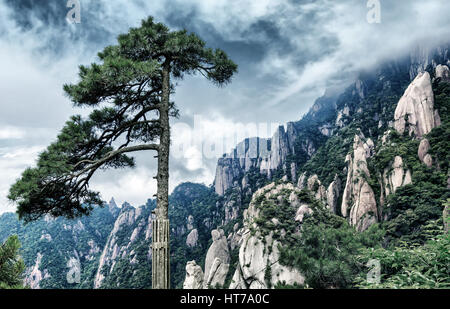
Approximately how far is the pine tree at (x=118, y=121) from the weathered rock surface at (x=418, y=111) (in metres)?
36.6

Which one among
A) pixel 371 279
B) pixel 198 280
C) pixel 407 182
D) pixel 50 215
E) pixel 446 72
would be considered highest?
pixel 446 72

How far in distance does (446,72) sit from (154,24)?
46763mm

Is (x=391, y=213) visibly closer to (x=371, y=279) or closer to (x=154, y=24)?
(x=371, y=279)

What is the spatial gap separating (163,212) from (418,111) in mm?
39111

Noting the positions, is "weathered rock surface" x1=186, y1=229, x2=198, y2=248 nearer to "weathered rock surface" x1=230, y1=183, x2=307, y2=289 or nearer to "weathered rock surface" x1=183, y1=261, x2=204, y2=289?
"weathered rock surface" x1=183, y1=261, x2=204, y2=289

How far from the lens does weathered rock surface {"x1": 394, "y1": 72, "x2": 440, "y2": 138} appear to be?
30000 millimetres

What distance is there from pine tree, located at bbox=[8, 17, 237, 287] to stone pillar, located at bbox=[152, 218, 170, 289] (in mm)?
12

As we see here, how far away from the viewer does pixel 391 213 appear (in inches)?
1007

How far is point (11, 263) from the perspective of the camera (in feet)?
6.87

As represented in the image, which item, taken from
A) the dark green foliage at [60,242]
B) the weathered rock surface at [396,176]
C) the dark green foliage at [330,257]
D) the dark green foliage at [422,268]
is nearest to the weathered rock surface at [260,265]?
the dark green foliage at [330,257]

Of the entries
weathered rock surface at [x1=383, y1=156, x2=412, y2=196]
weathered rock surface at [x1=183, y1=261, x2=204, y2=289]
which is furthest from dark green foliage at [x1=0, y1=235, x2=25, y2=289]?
weathered rock surface at [x1=383, y1=156, x2=412, y2=196]

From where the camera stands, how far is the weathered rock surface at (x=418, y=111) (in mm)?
30000
